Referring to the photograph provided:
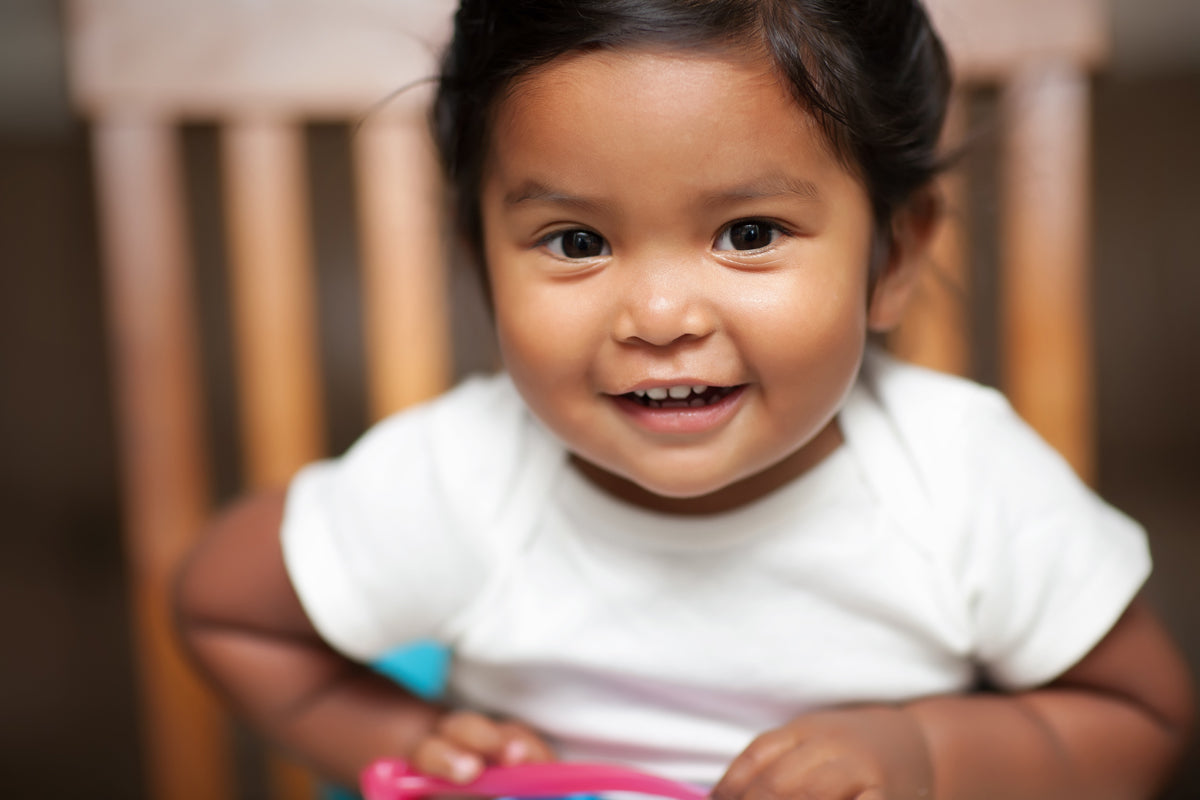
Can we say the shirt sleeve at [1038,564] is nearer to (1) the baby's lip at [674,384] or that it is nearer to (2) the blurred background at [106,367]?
(1) the baby's lip at [674,384]

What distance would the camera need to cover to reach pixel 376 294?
3.11 feet

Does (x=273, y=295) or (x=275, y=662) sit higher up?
(x=273, y=295)

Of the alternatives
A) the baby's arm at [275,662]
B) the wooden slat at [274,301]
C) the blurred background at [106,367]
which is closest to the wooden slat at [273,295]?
the wooden slat at [274,301]

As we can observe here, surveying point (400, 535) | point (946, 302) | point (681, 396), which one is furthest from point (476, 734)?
point (946, 302)

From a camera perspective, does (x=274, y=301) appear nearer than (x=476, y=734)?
No

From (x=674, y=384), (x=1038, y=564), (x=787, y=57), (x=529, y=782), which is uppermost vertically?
(x=787, y=57)

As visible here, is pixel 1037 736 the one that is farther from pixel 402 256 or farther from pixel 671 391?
pixel 402 256

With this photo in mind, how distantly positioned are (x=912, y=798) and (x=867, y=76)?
351 millimetres

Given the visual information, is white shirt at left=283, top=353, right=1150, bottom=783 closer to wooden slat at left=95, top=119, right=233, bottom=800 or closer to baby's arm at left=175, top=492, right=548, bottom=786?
baby's arm at left=175, top=492, right=548, bottom=786

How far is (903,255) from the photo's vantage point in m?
0.66

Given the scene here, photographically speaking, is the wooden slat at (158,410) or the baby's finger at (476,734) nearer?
the baby's finger at (476,734)

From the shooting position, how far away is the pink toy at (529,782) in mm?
612

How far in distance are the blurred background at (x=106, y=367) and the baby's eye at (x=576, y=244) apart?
2.26ft

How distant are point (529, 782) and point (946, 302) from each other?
481 mm
